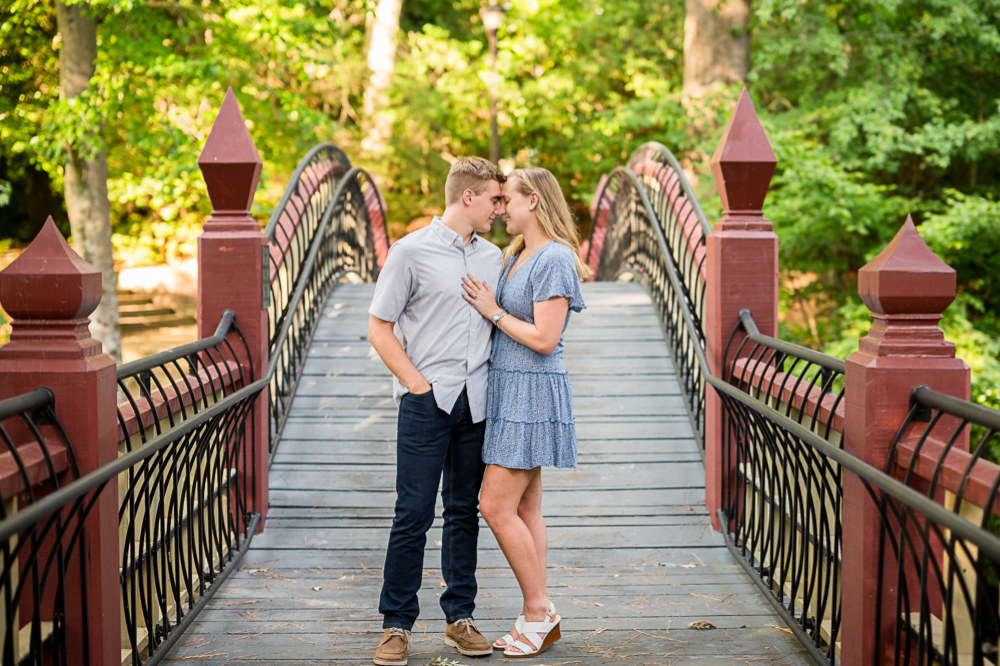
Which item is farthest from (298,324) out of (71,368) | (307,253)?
(71,368)

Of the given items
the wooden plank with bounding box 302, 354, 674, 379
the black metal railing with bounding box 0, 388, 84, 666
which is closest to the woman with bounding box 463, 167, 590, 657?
the black metal railing with bounding box 0, 388, 84, 666

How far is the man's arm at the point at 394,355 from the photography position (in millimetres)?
3098

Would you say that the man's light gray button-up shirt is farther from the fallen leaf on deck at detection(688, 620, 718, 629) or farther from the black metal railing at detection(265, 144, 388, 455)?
the black metal railing at detection(265, 144, 388, 455)

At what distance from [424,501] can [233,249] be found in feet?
6.58

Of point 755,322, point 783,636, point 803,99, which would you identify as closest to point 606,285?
point 755,322

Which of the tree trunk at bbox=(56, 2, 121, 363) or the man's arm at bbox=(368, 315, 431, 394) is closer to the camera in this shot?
the man's arm at bbox=(368, 315, 431, 394)

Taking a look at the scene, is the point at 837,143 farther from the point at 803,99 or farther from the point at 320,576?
the point at 320,576

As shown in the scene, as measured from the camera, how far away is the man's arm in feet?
10.2

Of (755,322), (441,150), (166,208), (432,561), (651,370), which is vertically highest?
(441,150)

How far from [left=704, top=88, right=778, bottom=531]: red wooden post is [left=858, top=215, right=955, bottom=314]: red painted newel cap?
178cm

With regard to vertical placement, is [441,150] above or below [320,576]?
above

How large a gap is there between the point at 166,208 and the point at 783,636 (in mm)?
15721

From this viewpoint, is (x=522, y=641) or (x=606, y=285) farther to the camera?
(x=606, y=285)

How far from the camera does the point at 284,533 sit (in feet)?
14.7
